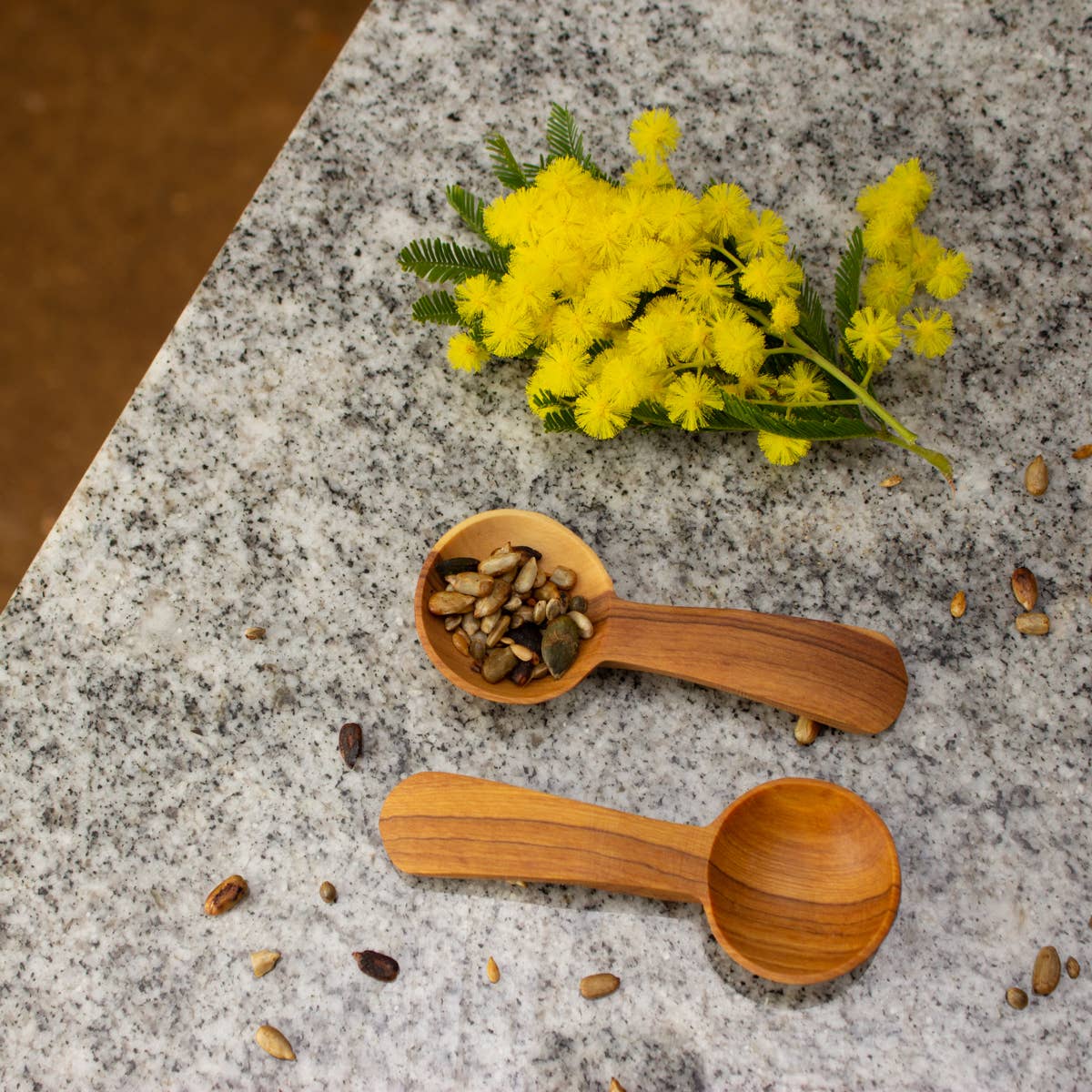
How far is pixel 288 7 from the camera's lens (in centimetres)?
186

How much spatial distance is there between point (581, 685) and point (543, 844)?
0.15 meters

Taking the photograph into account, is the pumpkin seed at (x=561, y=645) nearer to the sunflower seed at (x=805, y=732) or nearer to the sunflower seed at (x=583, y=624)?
the sunflower seed at (x=583, y=624)

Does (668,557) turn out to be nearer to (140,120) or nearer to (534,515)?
(534,515)

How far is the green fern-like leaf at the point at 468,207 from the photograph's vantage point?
0.93 meters

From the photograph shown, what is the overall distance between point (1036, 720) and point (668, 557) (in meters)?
0.36

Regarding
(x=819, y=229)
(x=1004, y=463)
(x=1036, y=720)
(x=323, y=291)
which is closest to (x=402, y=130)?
(x=323, y=291)

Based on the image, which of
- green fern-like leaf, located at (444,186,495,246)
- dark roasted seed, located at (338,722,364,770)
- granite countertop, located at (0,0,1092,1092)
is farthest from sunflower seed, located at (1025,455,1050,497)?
dark roasted seed, located at (338,722,364,770)

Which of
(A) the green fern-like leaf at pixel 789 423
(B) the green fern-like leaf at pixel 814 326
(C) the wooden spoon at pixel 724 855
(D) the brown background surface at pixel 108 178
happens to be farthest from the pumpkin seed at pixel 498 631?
(D) the brown background surface at pixel 108 178

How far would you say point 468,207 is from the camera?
934 millimetres

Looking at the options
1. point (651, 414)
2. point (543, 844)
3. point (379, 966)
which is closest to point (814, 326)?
point (651, 414)

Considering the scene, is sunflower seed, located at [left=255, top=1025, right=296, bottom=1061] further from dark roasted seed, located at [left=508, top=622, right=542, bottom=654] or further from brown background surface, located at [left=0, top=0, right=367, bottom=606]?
brown background surface, located at [left=0, top=0, right=367, bottom=606]

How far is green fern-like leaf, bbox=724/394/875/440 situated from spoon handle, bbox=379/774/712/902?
0.34 metres

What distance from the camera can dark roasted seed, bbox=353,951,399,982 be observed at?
2.80 feet

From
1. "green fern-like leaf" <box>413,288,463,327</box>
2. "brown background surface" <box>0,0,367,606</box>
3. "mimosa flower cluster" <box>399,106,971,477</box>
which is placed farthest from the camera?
"brown background surface" <box>0,0,367,606</box>
